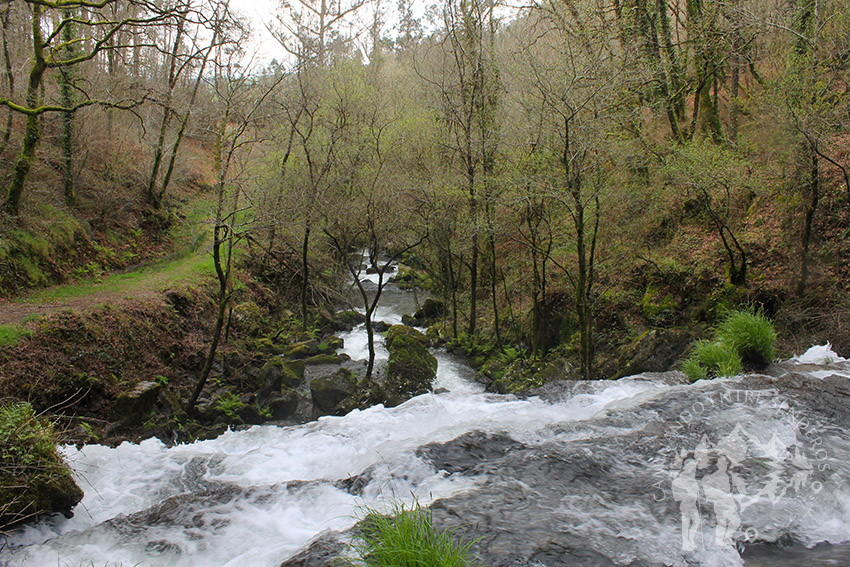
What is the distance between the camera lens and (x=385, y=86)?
778 inches

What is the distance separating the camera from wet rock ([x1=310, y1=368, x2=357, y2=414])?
10.1 metres

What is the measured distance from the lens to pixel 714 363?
316 inches

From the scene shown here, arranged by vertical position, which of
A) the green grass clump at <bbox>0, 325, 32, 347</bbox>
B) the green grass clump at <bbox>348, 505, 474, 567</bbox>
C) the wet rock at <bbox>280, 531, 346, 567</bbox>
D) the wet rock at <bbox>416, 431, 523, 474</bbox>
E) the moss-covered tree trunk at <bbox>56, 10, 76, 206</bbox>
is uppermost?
the moss-covered tree trunk at <bbox>56, 10, 76, 206</bbox>

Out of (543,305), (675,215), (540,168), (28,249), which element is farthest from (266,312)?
(675,215)

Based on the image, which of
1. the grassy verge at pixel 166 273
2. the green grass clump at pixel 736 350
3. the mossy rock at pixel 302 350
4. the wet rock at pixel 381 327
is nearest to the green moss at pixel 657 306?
the green grass clump at pixel 736 350

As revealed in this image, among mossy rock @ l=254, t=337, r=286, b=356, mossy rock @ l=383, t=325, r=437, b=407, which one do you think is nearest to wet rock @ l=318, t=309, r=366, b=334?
mossy rock @ l=254, t=337, r=286, b=356

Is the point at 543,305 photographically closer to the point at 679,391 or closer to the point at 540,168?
the point at 540,168

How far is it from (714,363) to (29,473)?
9.19 metres

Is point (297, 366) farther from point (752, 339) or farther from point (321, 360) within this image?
point (752, 339)

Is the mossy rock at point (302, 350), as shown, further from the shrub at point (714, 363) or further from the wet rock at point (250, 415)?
the shrub at point (714, 363)

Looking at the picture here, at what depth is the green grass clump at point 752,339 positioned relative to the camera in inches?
320

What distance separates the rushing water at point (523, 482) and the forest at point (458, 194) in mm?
2174

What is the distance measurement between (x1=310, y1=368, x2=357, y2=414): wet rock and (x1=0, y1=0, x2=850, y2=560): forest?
507mm

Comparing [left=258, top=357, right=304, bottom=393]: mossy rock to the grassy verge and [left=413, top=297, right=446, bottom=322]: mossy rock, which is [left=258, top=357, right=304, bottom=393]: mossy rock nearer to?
the grassy verge
